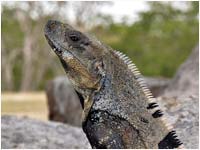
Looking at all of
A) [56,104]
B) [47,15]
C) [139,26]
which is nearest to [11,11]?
[47,15]

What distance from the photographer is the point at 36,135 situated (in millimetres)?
7152

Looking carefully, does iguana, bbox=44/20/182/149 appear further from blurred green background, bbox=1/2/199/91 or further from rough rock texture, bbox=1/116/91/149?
blurred green background, bbox=1/2/199/91

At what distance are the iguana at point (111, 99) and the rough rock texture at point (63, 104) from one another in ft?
26.7

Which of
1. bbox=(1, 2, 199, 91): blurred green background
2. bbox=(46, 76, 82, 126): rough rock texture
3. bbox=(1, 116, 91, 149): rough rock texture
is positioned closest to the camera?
bbox=(1, 116, 91, 149): rough rock texture

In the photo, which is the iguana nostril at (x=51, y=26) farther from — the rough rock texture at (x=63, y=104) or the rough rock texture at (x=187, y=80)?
the rough rock texture at (x=63, y=104)

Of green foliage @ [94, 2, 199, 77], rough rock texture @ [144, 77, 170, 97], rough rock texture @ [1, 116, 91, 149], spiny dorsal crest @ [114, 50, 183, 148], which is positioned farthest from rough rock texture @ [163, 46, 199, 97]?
green foliage @ [94, 2, 199, 77]

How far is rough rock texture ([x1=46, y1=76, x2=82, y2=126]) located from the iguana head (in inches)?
320

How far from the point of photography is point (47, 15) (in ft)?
125

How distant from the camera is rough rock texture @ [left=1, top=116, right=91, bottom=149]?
6.80 meters

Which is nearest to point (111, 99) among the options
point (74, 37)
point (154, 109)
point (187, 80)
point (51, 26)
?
point (154, 109)

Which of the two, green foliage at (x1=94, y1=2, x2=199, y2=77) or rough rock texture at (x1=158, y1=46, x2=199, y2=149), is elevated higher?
rough rock texture at (x1=158, y1=46, x2=199, y2=149)

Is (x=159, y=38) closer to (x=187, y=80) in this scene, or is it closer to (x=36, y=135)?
(x=187, y=80)

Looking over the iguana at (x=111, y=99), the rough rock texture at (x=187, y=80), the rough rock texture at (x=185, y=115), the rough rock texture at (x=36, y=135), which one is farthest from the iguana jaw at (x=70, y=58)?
the rough rock texture at (x=187, y=80)

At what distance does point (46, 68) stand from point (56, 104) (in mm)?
36659
